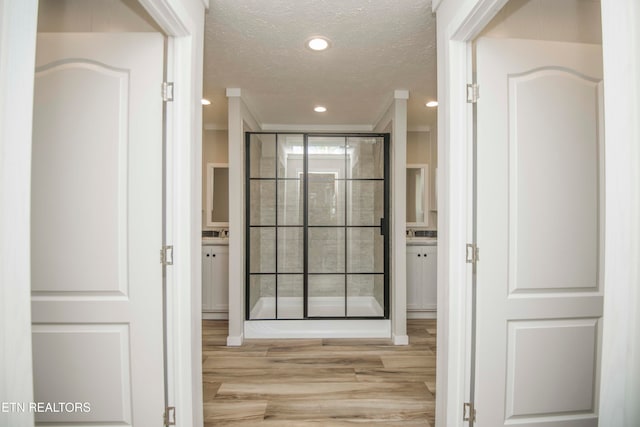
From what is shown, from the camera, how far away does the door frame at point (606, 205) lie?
2.31 feet

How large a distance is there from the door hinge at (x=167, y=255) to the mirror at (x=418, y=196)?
333cm

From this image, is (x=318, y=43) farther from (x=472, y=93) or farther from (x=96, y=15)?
(x=96, y=15)

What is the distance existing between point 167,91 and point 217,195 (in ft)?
9.13

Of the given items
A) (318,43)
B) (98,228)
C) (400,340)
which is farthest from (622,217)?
(400,340)

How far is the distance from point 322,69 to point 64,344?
2.34 metres

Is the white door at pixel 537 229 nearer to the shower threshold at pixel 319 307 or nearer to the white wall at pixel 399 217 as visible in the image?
the white wall at pixel 399 217

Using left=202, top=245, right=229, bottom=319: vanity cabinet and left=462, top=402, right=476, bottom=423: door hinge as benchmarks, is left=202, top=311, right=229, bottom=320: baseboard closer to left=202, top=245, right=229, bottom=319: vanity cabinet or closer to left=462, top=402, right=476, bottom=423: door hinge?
left=202, top=245, right=229, bottom=319: vanity cabinet

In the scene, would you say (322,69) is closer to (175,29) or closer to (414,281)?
(175,29)

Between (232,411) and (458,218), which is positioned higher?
(458,218)

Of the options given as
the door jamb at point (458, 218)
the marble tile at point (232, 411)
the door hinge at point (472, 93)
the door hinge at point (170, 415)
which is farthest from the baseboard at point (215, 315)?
the door hinge at point (472, 93)

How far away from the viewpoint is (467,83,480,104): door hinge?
4.80ft

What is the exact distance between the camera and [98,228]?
137 centimetres

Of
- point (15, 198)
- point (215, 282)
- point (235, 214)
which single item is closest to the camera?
point (15, 198)

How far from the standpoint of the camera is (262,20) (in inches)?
74.0
